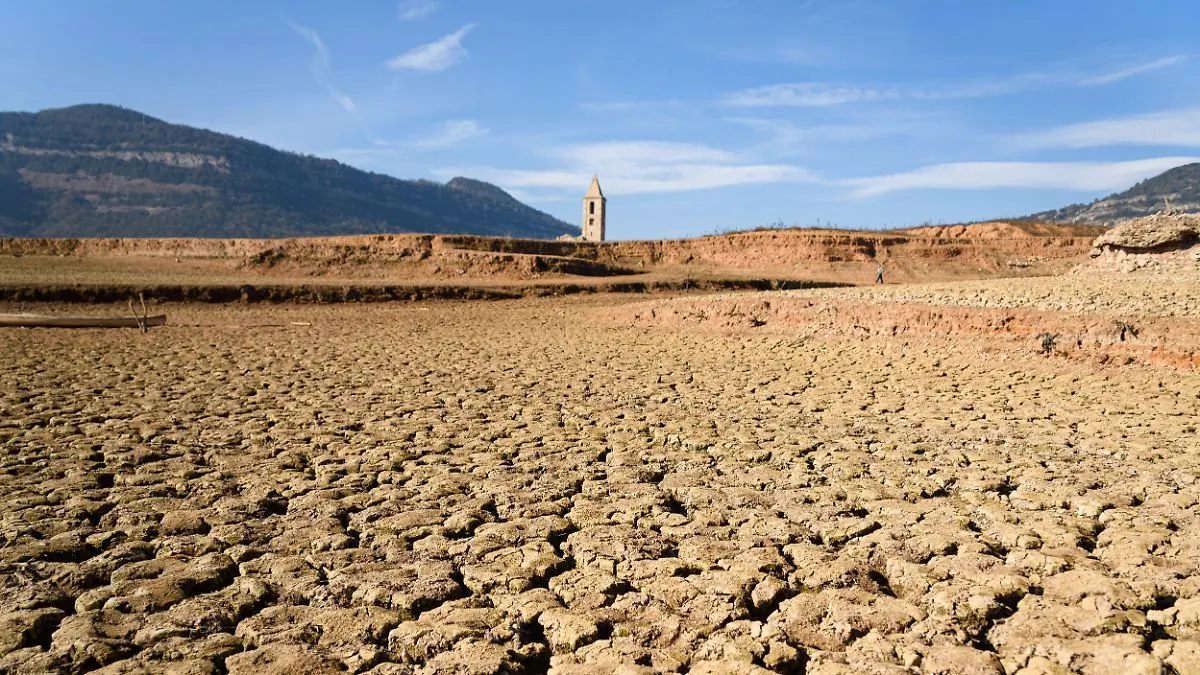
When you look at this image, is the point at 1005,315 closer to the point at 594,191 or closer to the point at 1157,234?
the point at 1157,234

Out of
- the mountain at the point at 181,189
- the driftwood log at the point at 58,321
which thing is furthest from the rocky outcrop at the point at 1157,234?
the mountain at the point at 181,189

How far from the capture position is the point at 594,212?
5653 cm

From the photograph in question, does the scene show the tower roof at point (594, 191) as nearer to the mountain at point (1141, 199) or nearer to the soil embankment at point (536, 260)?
the soil embankment at point (536, 260)

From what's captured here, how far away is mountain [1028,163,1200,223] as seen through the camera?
66.9 metres

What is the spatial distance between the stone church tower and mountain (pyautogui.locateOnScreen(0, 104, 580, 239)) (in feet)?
257

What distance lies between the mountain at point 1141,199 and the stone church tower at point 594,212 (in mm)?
38981

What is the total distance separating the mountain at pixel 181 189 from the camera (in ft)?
382

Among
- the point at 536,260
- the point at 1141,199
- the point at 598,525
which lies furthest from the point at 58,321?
the point at 1141,199

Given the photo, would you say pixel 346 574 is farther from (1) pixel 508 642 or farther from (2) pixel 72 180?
(2) pixel 72 180

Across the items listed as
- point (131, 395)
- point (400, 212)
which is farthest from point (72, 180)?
point (131, 395)

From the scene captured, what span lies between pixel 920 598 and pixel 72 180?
538ft

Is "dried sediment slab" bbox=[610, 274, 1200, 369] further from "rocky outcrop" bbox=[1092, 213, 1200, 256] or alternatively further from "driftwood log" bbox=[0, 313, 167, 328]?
"driftwood log" bbox=[0, 313, 167, 328]

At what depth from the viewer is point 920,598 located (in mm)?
2732

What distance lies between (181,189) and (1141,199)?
149129 mm
